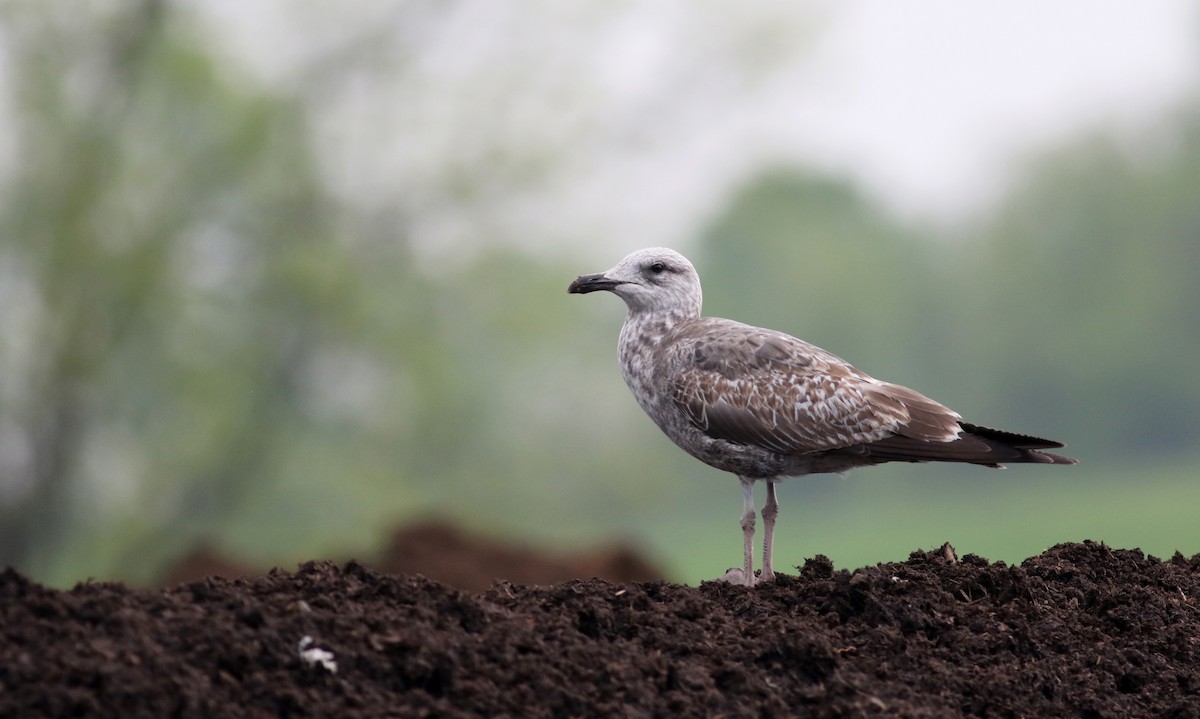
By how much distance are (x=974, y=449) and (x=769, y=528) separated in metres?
1.02

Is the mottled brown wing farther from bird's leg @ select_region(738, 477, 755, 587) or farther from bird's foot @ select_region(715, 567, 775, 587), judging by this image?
bird's foot @ select_region(715, 567, 775, 587)

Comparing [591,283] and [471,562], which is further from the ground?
[591,283]

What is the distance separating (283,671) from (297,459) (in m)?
14.8

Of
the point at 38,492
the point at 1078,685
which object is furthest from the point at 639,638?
the point at 38,492

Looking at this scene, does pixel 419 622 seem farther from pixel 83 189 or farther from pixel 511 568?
pixel 83 189

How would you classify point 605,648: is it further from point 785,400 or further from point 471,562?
point 471,562

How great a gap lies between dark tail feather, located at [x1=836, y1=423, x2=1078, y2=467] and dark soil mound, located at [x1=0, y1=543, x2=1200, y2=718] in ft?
2.00

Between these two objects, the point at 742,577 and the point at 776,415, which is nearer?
the point at 742,577

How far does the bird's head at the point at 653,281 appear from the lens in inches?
256

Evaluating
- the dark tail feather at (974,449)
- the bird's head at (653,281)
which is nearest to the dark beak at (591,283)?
the bird's head at (653,281)

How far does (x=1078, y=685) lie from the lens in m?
4.38

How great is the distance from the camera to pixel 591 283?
643cm

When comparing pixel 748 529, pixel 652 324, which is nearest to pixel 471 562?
pixel 652 324

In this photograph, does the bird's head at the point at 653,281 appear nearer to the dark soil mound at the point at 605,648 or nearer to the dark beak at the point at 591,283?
the dark beak at the point at 591,283
